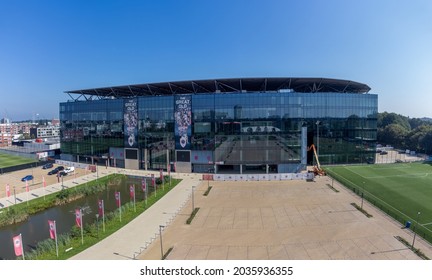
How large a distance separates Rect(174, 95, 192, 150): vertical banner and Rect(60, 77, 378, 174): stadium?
0.25 metres

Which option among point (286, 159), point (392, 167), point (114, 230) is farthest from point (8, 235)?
point (392, 167)

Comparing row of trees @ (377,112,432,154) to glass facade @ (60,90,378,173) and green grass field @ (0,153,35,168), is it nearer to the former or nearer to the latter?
glass facade @ (60,90,378,173)

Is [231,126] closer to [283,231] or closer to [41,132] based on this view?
[283,231]

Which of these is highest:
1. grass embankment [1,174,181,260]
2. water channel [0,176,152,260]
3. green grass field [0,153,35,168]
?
A: green grass field [0,153,35,168]

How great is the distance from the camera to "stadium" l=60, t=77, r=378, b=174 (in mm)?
59531

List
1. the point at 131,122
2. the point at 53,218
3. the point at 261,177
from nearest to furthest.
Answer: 1. the point at 53,218
2. the point at 261,177
3. the point at 131,122

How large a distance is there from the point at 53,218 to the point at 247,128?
41.2 meters

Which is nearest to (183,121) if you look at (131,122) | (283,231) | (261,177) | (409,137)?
(131,122)

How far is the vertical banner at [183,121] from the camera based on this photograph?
200ft

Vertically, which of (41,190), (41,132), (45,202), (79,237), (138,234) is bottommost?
(79,237)

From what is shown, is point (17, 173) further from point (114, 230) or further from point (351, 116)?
point (351, 116)

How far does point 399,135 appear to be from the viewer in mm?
105562

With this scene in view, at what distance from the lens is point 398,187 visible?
154 feet

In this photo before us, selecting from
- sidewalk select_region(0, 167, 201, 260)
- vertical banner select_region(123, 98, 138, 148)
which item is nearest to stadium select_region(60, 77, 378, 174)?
vertical banner select_region(123, 98, 138, 148)
